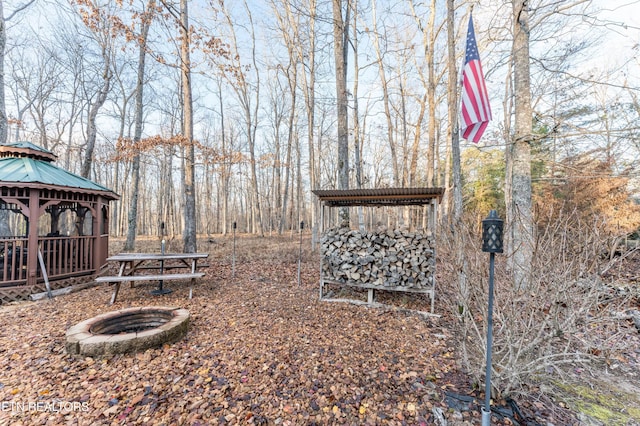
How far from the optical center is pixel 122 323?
3660 millimetres

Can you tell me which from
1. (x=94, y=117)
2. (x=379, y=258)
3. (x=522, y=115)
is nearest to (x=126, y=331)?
(x=379, y=258)

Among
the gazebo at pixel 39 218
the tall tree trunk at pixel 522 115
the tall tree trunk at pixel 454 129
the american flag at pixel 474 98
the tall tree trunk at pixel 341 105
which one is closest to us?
the american flag at pixel 474 98

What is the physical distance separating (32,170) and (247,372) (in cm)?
672

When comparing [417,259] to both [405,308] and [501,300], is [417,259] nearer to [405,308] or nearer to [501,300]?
[405,308]

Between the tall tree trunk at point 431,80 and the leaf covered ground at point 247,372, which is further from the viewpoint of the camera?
the tall tree trunk at point 431,80

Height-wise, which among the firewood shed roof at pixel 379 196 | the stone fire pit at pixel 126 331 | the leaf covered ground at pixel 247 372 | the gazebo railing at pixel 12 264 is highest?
the firewood shed roof at pixel 379 196

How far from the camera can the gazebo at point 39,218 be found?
512 cm

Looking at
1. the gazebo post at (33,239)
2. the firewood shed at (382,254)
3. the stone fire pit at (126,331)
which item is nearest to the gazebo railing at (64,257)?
the gazebo post at (33,239)

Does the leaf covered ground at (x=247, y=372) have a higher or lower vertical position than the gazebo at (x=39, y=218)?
lower

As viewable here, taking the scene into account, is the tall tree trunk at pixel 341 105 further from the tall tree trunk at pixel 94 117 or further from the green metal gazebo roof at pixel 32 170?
the tall tree trunk at pixel 94 117

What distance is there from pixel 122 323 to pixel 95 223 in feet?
13.5

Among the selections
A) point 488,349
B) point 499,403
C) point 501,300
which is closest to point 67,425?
point 488,349

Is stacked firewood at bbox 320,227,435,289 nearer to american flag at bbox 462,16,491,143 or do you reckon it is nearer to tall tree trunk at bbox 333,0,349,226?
tall tree trunk at bbox 333,0,349,226

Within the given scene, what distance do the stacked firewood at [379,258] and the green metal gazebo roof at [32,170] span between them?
5.87m
